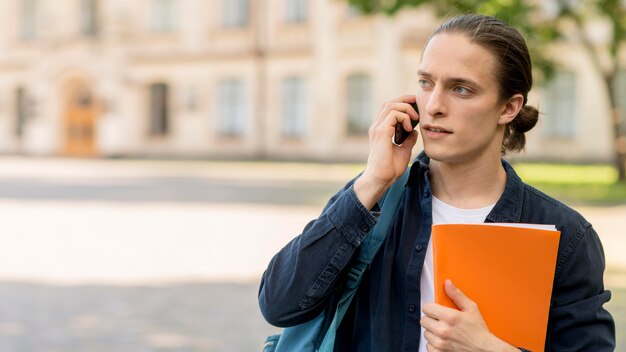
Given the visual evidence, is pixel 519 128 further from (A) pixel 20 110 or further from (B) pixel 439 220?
(A) pixel 20 110

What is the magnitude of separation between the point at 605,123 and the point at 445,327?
2913cm

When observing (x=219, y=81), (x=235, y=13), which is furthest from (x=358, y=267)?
(x=235, y=13)

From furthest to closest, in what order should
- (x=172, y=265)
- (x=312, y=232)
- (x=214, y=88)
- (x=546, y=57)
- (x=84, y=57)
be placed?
1. (x=84, y=57)
2. (x=214, y=88)
3. (x=546, y=57)
4. (x=172, y=265)
5. (x=312, y=232)

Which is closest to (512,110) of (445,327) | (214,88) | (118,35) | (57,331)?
(445,327)

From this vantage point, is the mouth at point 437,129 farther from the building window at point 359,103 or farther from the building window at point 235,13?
the building window at point 235,13

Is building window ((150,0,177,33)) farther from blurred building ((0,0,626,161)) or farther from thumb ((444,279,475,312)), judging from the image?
thumb ((444,279,475,312))

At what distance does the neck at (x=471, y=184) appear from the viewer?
88.6 inches

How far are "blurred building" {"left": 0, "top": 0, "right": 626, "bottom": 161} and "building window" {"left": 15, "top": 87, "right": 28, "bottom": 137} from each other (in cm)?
4

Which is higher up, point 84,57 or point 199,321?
point 84,57

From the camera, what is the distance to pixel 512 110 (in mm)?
2234

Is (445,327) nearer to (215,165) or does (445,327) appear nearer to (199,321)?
(199,321)

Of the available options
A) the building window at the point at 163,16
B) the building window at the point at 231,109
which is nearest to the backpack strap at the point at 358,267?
the building window at the point at 231,109

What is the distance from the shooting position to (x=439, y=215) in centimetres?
225

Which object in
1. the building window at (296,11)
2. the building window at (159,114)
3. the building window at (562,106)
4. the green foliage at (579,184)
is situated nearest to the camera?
the green foliage at (579,184)
